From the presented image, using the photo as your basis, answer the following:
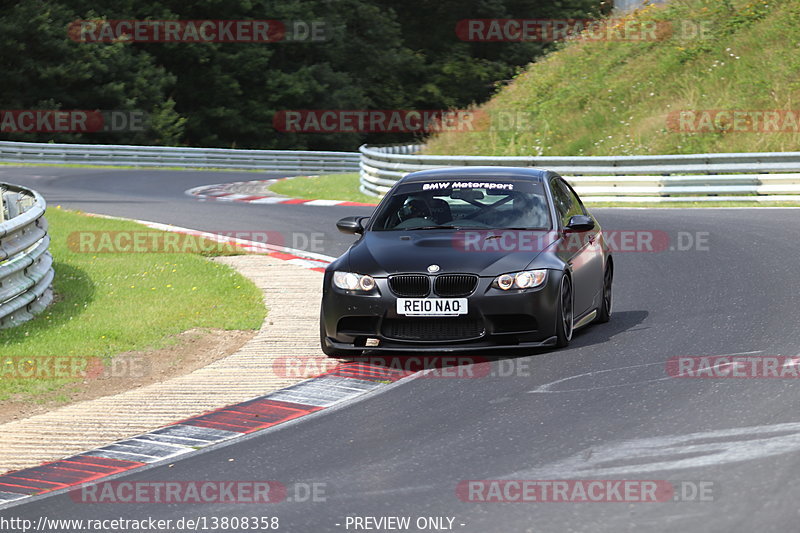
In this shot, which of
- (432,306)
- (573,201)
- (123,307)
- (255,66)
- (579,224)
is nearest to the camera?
(432,306)

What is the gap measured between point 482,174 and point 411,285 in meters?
1.96

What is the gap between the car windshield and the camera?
35.2 feet

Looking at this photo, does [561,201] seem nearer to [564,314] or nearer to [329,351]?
[564,314]

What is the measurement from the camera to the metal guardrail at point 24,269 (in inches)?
458

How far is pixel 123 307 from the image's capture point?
13.1 meters

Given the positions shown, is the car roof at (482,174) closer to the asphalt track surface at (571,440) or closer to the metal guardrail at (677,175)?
the asphalt track surface at (571,440)

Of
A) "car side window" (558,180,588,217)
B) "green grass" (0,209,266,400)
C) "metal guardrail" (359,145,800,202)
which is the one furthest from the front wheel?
"metal guardrail" (359,145,800,202)

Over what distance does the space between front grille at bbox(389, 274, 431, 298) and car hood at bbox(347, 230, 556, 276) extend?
58mm

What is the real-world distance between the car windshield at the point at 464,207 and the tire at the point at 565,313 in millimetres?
742

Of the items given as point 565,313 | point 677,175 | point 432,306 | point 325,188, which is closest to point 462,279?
point 432,306

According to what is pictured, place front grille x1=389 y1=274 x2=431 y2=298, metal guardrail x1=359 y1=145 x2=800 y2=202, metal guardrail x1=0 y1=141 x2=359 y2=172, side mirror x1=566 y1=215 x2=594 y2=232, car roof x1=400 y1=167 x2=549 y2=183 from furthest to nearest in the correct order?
1. metal guardrail x1=0 y1=141 x2=359 y2=172
2. metal guardrail x1=359 y1=145 x2=800 y2=202
3. car roof x1=400 y1=167 x2=549 y2=183
4. side mirror x1=566 y1=215 x2=594 y2=232
5. front grille x1=389 y1=274 x2=431 y2=298

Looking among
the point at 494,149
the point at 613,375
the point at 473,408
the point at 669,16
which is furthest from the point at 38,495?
the point at 669,16

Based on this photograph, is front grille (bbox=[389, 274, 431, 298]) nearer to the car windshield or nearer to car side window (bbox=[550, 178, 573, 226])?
the car windshield

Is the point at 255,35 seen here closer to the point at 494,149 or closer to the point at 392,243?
the point at 494,149
